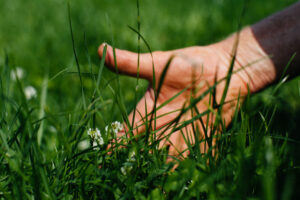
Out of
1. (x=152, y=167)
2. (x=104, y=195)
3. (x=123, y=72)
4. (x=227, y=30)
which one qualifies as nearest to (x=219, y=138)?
(x=152, y=167)

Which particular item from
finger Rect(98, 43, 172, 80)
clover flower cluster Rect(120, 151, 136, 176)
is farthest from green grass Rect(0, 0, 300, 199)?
finger Rect(98, 43, 172, 80)

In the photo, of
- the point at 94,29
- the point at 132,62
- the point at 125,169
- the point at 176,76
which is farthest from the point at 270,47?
the point at 94,29

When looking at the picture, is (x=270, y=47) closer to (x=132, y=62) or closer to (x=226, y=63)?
(x=226, y=63)

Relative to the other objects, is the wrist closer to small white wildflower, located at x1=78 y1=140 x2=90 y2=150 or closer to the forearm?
the forearm

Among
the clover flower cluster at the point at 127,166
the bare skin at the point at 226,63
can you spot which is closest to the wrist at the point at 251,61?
the bare skin at the point at 226,63

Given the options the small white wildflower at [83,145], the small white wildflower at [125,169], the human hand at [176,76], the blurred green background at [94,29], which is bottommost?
the small white wildflower at [125,169]

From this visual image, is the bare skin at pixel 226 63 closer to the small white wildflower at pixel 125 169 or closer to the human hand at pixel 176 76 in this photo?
the human hand at pixel 176 76
